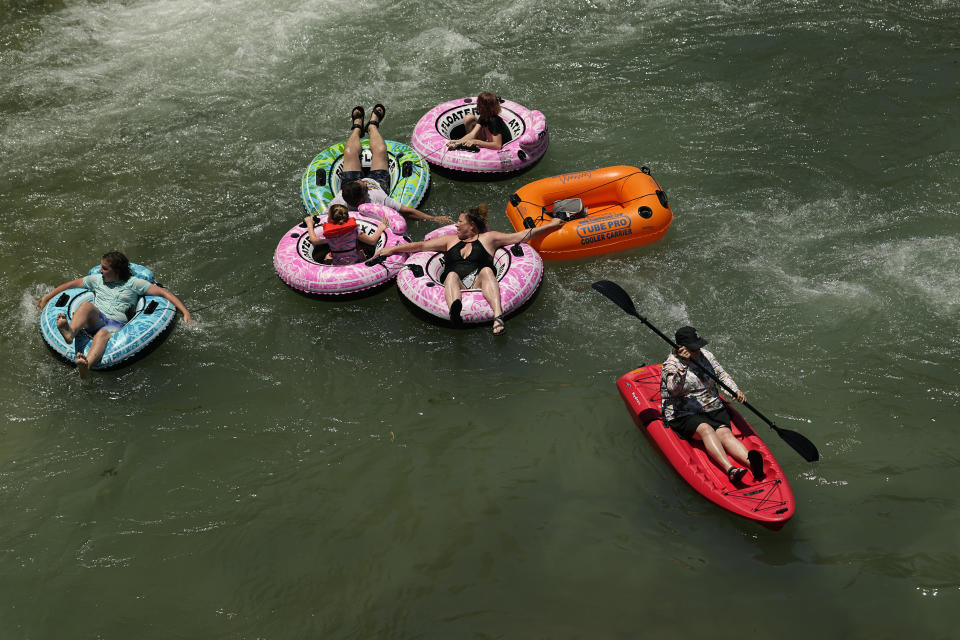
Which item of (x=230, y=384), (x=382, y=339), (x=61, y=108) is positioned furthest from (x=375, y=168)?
(x=61, y=108)

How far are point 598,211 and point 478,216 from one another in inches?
74.0

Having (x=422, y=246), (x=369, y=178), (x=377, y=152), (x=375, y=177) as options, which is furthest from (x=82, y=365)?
(x=377, y=152)

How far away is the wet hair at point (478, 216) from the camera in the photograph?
26.8ft

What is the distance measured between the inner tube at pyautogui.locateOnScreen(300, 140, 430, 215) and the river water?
0.57 m

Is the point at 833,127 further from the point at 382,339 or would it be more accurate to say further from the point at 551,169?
the point at 382,339

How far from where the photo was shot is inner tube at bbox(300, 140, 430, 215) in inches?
364

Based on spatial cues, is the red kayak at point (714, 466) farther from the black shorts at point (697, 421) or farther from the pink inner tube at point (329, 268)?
the pink inner tube at point (329, 268)

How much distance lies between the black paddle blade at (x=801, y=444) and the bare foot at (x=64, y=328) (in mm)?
6783

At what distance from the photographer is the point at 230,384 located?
7852 mm

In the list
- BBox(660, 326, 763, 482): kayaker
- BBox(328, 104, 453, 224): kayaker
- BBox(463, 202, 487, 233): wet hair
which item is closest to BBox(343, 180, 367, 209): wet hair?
BBox(328, 104, 453, 224): kayaker

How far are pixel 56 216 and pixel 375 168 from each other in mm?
4448

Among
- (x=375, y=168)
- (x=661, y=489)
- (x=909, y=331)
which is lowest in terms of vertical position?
(x=661, y=489)

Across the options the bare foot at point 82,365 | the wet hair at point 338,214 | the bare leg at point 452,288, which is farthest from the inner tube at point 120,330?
the bare leg at point 452,288

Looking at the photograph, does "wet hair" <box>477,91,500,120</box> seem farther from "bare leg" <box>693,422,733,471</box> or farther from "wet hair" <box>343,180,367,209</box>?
"bare leg" <box>693,422,733,471</box>
